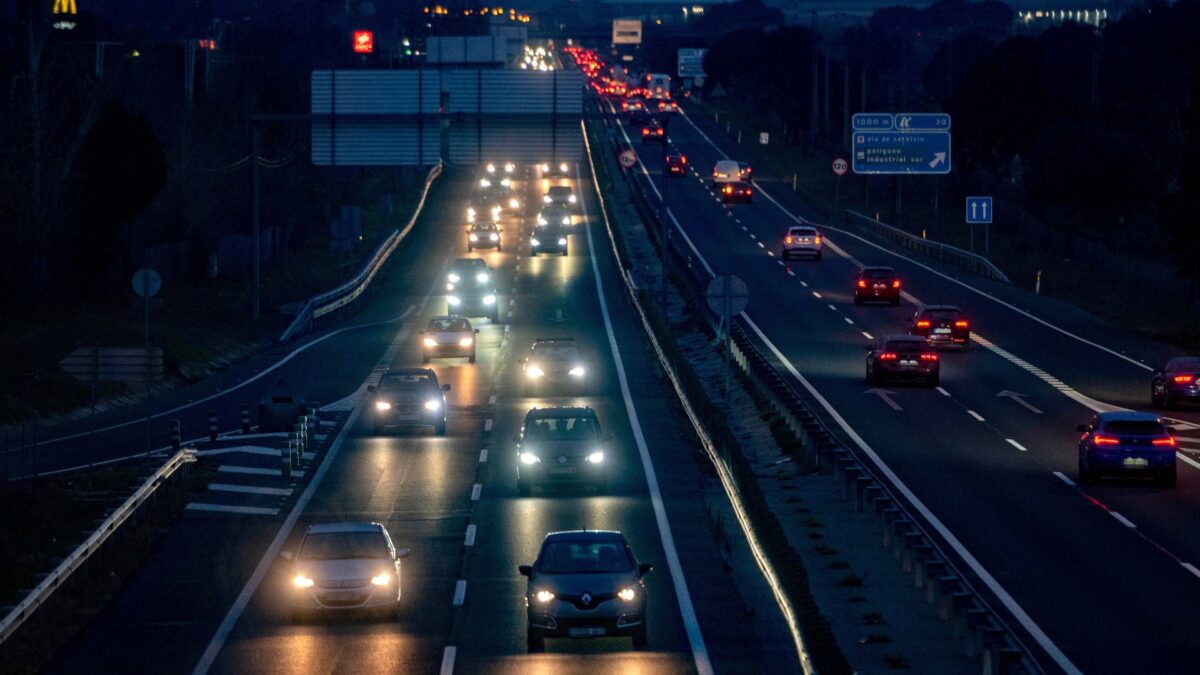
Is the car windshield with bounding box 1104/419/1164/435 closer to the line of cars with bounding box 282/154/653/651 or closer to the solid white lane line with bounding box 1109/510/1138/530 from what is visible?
the solid white lane line with bounding box 1109/510/1138/530

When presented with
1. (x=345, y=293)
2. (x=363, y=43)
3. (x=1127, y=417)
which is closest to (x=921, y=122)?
(x=345, y=293)

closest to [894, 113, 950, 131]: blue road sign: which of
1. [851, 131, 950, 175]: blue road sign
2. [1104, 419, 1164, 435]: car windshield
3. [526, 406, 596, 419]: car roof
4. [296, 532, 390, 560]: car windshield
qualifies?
[851, 131, 950, 175]: blue road sign

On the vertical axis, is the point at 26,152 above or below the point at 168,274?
above

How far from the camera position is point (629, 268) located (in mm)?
77812

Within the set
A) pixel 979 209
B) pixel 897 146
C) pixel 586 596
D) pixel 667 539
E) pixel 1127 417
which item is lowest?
pixel 667 539

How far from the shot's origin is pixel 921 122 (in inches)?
3376

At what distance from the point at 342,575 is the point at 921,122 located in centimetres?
6669

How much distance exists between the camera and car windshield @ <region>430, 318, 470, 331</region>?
186 feet

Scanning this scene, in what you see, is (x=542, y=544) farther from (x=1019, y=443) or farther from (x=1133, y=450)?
(x=1019, y=443)

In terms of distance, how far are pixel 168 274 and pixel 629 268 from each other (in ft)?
63.9

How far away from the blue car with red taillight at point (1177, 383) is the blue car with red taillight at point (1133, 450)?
1112 centimetres

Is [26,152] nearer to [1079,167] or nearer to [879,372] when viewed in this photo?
[879,372]

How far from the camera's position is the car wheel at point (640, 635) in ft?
70.4

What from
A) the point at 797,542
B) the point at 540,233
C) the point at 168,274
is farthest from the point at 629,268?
the point at 797,542
